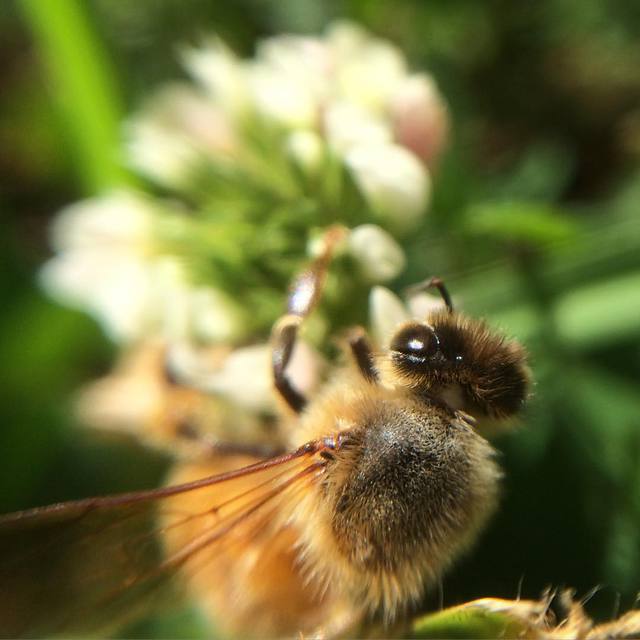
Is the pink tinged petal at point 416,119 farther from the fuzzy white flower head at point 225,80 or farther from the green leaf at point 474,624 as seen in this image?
the green leaf at point 474,624

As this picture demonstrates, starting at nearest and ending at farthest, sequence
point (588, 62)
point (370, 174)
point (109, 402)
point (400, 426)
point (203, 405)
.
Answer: point (400, 426), point (370, 174), point (203, 405), point (109, 402), point (588, 62)

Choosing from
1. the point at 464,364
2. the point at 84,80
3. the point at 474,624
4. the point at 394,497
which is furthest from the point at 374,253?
the point at 84,80

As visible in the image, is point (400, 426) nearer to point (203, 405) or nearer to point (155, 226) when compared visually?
point (203, 405)

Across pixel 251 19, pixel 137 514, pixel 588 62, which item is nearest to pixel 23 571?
pixel 137 514

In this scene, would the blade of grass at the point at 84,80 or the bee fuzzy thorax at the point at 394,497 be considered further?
the blade of grass at the point at 84,80

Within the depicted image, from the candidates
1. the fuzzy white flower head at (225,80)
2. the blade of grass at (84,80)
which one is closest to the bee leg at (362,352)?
the fuzzy white flower head at (225,80)

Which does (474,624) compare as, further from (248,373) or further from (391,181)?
(391,181)
